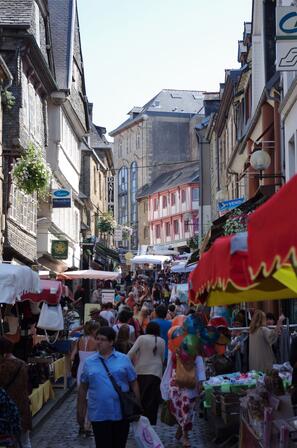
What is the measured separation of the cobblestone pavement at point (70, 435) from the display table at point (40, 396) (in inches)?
10.1

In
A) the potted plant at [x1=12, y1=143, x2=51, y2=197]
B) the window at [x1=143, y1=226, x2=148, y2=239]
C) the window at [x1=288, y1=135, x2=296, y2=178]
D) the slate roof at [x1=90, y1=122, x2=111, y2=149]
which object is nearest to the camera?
the window at [x1=288, y1=135, x2=296, y2=178]

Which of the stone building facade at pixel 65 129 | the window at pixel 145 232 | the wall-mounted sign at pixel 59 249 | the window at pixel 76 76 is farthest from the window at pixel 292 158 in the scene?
the window at pixel 145 232

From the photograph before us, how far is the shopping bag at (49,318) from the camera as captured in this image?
17812mm

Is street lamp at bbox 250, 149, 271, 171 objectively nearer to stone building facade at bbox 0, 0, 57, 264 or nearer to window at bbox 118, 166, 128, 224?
stone building facade at bbox 0, 0, 57, 264

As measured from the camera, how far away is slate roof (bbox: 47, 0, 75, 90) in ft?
114

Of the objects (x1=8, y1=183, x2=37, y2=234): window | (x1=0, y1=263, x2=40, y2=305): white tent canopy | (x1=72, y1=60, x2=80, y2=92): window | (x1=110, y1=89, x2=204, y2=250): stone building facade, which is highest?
(x1=110, y1=89, x2=204, y2=250): stone building facade

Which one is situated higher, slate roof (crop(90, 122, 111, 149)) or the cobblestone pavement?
slate roof (crop(90, 122, 111, 149))

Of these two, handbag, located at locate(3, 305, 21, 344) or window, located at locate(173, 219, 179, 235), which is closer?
handbag, located at locate(3, 305, 21, 344)

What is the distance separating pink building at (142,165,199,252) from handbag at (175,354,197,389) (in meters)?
64.7

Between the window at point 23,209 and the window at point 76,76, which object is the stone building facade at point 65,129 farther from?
the window at point 23,209

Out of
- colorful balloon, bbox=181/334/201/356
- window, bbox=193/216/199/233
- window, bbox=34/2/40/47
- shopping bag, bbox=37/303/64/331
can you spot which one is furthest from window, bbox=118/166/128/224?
colorful balloon, bbox=181/334/201/356

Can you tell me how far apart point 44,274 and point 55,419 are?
1163cm

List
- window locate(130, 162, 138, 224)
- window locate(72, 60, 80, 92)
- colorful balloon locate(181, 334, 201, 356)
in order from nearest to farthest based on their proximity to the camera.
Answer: colorful balloon locate(181, 334, 201, 356)
window locate(72, 60, 80, 92)
window locate(130, 162, 138, 224)

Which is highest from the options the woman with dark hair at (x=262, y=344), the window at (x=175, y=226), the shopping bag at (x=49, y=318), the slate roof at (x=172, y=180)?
the slate roof at (x=172, y=180)
